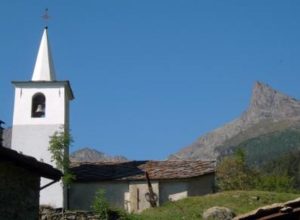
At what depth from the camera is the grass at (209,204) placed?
Result: 91.8 feet

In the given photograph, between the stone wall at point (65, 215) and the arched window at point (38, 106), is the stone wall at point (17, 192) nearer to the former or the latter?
the stone wall at point (65, 215)

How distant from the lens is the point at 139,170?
35.3 metres

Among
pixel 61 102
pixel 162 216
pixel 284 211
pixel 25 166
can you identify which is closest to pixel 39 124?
pixel 61 102

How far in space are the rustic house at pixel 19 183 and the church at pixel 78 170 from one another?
18.5m

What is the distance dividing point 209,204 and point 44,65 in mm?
12553

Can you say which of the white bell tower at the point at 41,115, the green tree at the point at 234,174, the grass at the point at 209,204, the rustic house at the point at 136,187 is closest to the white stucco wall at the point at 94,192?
the rustic house at the point at 136,187

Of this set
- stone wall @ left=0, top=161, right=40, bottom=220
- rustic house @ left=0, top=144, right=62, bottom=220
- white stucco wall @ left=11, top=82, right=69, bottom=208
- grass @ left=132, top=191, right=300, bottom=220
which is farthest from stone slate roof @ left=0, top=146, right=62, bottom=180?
white stucco wall @ left=11, top=82, right=69, bottom=208

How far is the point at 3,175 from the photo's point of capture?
12539 millimetres

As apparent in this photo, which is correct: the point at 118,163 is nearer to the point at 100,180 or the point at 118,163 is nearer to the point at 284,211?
the point at 100,180

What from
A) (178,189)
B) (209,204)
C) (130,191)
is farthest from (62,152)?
(209,204)

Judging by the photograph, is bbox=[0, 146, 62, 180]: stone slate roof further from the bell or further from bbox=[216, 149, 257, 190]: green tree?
bbox=[216, 149, 257, 190]: green tree

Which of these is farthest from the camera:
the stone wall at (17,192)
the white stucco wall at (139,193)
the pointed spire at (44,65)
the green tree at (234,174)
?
the green tree at (234,174)

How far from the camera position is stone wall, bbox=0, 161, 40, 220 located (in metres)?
12.5

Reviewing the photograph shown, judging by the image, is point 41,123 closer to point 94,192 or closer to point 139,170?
point 94,192
